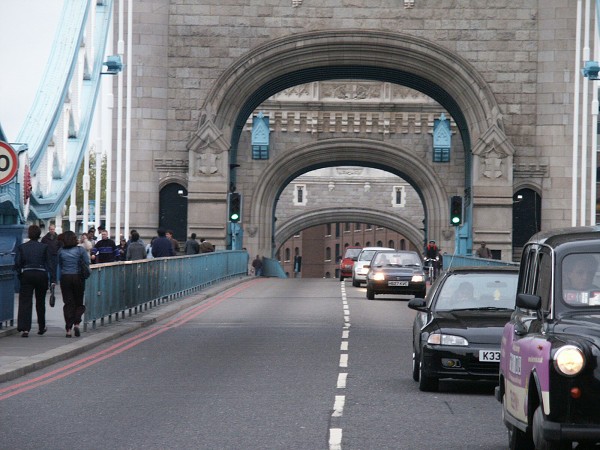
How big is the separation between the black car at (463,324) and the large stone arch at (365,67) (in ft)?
93.9

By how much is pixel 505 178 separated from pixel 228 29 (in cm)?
1026

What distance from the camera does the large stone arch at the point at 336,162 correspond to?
62406mm

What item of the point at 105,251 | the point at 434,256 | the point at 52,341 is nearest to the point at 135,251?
the point at 105,251

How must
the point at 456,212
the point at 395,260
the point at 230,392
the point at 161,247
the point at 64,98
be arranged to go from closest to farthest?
the point at 230,392 < the point at 161,247 < the point at 395,260 < the point at 64,98 < the point at 456,212

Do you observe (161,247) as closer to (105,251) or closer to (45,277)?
(105,251)

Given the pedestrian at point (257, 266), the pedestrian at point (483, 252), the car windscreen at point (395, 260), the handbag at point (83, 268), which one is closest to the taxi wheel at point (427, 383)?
the handbag at point (83, 268)

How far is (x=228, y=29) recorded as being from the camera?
145 ft

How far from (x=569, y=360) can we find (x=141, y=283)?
1882 cm

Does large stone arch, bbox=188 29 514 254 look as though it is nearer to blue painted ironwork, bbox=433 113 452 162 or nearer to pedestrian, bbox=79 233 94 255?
pedestrian, bbox=79 233 94 255

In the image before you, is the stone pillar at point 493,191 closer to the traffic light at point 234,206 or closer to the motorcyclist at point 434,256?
the motorcyclist at point 434,256

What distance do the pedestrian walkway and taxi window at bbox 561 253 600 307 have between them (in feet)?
24.0

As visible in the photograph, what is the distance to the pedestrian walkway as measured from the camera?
50.0ft

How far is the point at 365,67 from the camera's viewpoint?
44719 millimetres

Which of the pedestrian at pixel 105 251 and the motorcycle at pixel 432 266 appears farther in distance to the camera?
the motorcycle at pixel 432 266
